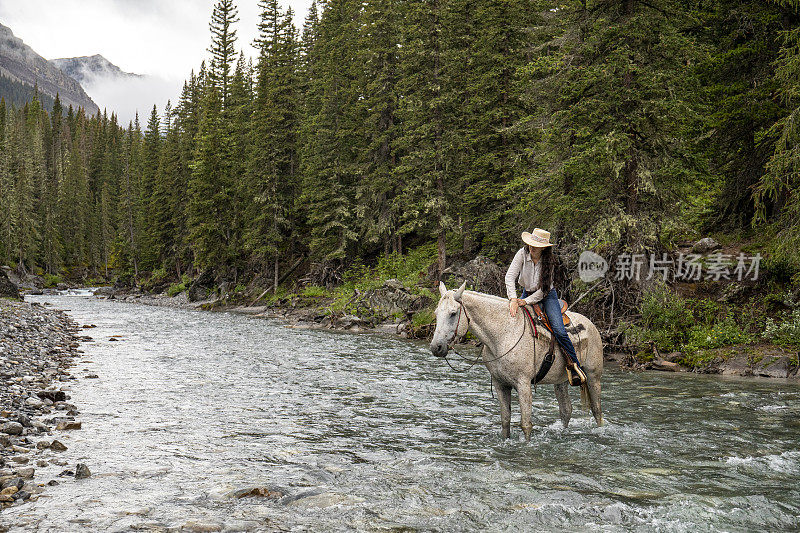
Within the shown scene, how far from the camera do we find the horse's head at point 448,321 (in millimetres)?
7786

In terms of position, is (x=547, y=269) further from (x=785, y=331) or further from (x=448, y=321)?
(x=785, y=331)

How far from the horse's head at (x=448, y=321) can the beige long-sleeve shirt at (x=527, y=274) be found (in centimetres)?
109

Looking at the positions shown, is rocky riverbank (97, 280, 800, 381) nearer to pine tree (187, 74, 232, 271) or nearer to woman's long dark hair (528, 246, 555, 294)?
pine tree (187, 74, 232, 271)

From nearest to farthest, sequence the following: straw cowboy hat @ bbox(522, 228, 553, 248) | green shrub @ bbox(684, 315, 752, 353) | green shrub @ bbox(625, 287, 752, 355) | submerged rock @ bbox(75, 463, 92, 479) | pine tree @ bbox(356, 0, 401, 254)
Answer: submerged rock @ bbox(75, 463, 92, 479)
straw cowboy hat @ bbox(522, 228, 553, 248)
green shrub @ bbox(684, 315, 752, 353)
green shrub @ bbox(625, 287, 752, 355)
pine tree @ bbox(356, 0, 401, 254)

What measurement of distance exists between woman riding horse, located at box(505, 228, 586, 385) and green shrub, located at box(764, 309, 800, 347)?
10231mm

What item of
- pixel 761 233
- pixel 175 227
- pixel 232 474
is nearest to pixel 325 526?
pixel 232 474

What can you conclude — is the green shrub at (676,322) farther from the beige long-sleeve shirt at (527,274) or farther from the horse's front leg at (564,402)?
the beige long-sleeve shirt at (527,274)

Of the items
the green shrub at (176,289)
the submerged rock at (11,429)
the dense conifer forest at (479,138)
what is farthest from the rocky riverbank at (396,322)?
the submerged rock at (11,429)

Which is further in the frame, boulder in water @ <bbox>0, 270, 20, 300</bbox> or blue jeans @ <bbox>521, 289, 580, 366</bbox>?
boulder in water @ <bbox>0, 270, 20, 300</bbox>

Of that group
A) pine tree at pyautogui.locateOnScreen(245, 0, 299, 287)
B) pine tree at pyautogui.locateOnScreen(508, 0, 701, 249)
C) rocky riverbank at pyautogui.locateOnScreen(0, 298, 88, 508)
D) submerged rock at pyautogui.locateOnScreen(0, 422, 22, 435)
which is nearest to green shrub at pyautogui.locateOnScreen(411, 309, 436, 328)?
pine tree at pyautogui.locateOnScreen(508, 0, 701, 249)

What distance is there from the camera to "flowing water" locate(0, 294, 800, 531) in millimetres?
5684

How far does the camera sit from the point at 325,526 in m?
5.47

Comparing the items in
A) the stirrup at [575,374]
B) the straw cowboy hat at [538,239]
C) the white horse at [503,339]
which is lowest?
the stirrup at [575,374]

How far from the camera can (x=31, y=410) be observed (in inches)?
398
